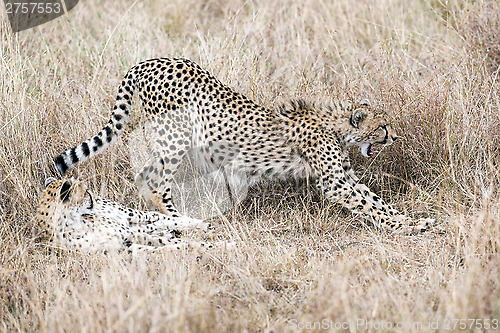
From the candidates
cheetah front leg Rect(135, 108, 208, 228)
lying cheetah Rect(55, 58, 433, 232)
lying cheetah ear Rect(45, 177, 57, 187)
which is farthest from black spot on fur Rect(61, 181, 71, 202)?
Result: cheetah front leg Rect(135, 108, 208, 228)

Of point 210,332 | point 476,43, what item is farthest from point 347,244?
point 476,43

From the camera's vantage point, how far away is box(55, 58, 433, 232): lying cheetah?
3.90 meters

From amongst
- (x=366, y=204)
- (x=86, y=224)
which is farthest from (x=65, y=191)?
(x=366, y=204)

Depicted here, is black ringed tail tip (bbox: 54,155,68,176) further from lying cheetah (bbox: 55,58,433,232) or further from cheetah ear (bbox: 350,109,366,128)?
cheetah ear (bbox: 350,109,366,128)

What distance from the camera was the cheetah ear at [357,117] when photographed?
12.7 feet

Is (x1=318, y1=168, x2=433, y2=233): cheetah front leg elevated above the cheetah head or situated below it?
below

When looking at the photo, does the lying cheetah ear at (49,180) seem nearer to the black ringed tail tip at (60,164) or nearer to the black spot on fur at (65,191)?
the black ringed tail tip at (60,164)

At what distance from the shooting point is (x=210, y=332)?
2406 mm

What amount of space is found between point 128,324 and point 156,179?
1709 mm

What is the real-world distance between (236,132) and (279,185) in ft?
1.56

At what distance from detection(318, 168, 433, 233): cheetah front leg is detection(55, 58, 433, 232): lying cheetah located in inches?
0.5

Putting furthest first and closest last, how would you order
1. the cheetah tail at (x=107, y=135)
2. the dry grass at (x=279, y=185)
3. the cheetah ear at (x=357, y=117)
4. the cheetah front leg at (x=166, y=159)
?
the cheetah front leg at (x=166, y=159), the cheetah ear at (x=357, y=117), the cheetah tail at (x=107, y=135), the dry grass at (x=279, y=185)

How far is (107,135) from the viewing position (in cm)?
396

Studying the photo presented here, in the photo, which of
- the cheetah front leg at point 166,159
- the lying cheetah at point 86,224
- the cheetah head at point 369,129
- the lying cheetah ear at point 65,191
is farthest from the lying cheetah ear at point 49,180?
the cheetah head at point 369,129
